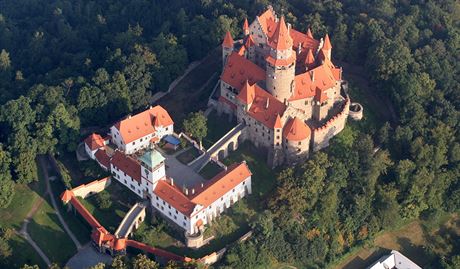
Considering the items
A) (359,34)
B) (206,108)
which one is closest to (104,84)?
(206,108)

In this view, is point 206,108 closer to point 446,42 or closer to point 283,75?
point 283,75

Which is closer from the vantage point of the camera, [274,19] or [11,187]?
[11,187]

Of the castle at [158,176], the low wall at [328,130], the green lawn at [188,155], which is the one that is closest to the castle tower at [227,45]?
the castle at [158,176]

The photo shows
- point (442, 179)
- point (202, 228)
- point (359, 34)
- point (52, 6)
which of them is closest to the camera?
point (202, 228)

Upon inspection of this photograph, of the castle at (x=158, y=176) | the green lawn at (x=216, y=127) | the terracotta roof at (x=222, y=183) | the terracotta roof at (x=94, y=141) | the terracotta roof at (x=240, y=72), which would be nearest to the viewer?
the castle at (x=158, y=176)

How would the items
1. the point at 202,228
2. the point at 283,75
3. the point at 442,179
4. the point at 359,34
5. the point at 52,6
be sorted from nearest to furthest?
the point at 202,228 → the point at 283,75 → the point at 442,179 → the point at 359,34 → the point at 52,6

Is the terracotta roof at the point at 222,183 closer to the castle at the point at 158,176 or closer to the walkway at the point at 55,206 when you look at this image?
the castle at the point at 158,176
